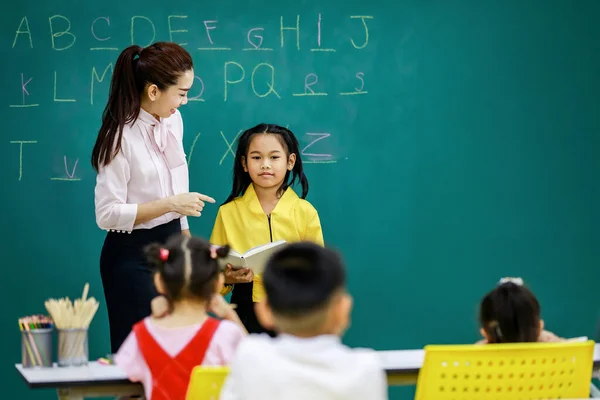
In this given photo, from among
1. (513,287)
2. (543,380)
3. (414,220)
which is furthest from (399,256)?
(543,380)

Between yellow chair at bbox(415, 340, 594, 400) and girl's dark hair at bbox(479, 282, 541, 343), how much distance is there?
254mm

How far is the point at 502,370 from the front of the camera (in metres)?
2.40

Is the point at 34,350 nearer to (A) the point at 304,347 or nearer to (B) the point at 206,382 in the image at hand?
(B) the point at 206,382

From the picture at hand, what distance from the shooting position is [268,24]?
4234 millimetres

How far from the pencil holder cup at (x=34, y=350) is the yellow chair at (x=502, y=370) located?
103 centimetres

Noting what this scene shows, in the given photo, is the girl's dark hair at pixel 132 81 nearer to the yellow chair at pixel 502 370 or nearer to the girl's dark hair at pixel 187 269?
the girl's dark hair at pixel 187 269

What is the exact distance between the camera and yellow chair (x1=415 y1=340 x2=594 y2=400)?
236cm

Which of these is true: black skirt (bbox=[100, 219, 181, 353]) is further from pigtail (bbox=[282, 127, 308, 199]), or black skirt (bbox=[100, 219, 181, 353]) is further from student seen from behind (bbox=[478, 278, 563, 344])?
student seen from behind (bbox=[478, 278, 563, 344])

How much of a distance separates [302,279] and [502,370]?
70 centimetres

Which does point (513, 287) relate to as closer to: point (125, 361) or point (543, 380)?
point (543, 380)

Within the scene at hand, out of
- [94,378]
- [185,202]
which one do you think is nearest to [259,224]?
[185,202]

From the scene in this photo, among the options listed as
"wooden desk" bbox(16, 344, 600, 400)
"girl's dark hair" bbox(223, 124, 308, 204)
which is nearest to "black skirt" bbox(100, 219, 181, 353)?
"girl's dark hair" bbox(223, 124, 308, 204)

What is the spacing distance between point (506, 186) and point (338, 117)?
33.3 inches

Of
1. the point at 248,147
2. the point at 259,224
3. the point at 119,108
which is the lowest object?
the point at 259,224
